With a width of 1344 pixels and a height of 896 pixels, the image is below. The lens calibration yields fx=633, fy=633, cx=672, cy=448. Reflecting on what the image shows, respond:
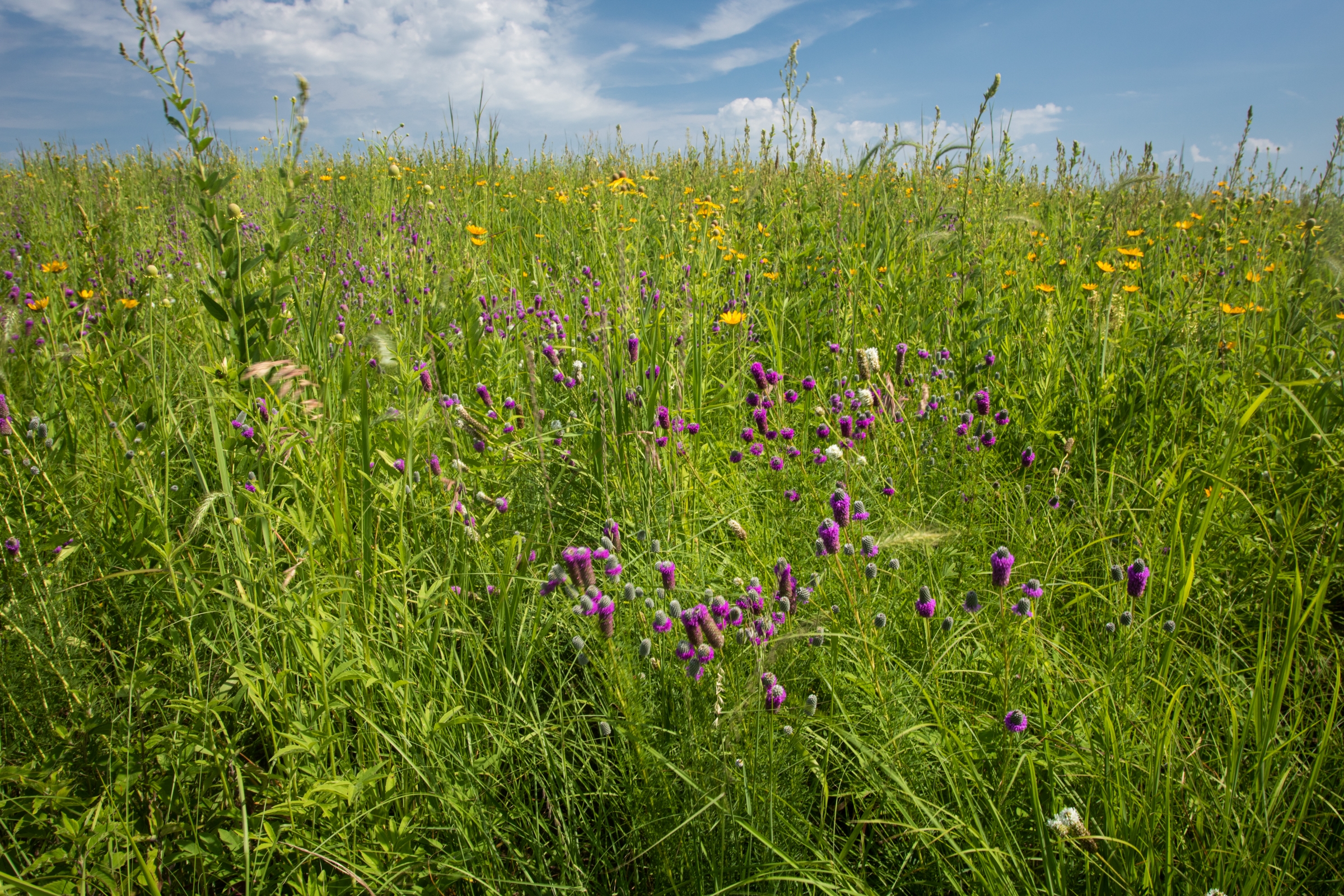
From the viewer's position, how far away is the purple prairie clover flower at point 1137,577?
3.69ft

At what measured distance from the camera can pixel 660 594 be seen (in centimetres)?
129

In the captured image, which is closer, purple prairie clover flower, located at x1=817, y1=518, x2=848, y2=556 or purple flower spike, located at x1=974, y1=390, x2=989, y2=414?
purple prairie clover flower, located at x1=817, y1=518, x2=848, y2=556

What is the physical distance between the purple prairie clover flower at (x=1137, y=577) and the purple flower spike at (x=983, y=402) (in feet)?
2.87

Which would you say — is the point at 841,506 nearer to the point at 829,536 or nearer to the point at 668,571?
the point at 829,536

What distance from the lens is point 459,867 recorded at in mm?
1009

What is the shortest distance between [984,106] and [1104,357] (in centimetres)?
106

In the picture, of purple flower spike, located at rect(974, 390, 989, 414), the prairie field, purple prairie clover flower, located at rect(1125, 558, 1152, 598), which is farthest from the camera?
purple flower spike, located at rect(974, 390, 989, 414)

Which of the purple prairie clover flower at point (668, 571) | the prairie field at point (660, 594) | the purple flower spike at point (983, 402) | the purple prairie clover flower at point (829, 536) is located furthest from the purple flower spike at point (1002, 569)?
the purple flower spike at point (983, 402)

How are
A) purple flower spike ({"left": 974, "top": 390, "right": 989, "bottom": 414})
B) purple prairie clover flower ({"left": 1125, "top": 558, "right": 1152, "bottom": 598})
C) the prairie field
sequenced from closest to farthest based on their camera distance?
1. the prairie field
2. purple prairie clover flower ({"left": 1125, "top": 558, "right": 1152, "bottom": 598})
3. purple flower spike ({"left": 974, "top": 390, "right": 989, "bottom": 414})

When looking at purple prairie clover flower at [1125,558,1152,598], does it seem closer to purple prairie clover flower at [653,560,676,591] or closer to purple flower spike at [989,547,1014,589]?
purple flower spike at [989,547,1014,589]

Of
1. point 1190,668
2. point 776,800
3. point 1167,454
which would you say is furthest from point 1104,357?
point 776,800

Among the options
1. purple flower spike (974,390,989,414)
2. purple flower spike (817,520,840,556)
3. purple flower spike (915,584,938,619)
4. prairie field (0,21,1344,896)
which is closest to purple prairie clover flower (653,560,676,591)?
prairie field (0,21,1344,896)

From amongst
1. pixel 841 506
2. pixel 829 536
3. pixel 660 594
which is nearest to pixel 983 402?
pixel 841 506

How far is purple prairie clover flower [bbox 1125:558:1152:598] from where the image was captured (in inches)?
44.3
